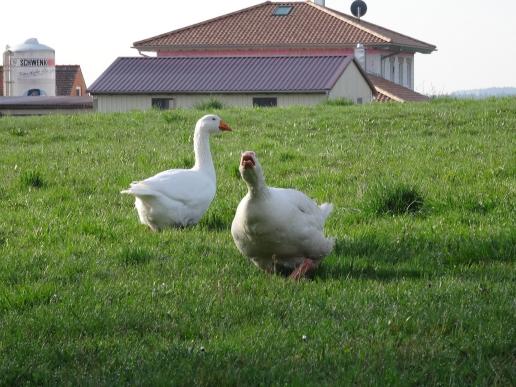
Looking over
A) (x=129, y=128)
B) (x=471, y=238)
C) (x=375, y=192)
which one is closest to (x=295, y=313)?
(x=471, y=238)

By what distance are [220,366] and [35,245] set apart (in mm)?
4170

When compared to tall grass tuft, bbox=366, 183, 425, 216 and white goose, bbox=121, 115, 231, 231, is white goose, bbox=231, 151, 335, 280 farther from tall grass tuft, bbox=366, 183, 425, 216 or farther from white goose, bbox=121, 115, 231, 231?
tall grass tuft, bbox=366, 183, 425, 216

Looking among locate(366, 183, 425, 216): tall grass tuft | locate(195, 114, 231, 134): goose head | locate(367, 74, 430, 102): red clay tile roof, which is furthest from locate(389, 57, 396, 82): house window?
locate(366, 183, 425, 216): tall grass tuft

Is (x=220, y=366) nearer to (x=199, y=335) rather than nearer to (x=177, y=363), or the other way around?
(x=177, y=363)

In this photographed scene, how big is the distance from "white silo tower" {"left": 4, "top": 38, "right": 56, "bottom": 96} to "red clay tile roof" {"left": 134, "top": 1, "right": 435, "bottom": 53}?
41.8ft

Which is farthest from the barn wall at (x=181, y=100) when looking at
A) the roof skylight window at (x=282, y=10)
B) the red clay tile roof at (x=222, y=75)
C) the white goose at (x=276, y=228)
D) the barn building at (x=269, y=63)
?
the white goose at (x=276, y=228)

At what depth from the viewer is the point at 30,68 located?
60.4 m

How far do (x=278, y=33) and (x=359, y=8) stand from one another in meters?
8.54

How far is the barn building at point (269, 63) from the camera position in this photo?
50.8 metres

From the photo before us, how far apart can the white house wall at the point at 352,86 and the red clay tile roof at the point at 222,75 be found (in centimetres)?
71

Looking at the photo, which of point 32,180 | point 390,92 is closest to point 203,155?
point 32,180

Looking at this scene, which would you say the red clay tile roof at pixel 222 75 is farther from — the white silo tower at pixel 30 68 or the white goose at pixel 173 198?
the white goose at pixel 173 198

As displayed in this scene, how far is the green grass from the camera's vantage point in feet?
18.1

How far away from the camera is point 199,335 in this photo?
618 centimetres
